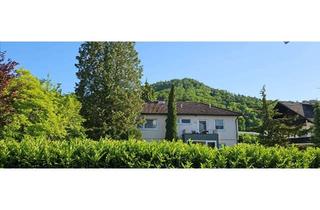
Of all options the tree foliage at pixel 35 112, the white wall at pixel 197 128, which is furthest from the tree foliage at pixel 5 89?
the white wall at pixel 197 128

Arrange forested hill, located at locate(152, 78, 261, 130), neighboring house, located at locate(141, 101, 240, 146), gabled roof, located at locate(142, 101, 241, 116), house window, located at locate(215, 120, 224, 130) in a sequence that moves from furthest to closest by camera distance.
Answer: house window, located at locate(215, 120, 224, 130) → neighboring house, located at locate(141, 101, 240, 146) → gabled roof, located at locate(142, 101, 241, 116) → forested hill, located at locate(152, 78, 261, 130)

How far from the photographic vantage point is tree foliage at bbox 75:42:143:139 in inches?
470

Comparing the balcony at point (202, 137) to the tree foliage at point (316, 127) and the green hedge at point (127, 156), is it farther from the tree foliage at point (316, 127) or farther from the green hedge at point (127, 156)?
the green hedge at point (127, 156)

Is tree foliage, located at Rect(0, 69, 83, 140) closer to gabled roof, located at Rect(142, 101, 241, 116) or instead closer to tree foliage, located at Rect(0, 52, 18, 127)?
tree foliage, located at Rect(0, 52, 18, 127)

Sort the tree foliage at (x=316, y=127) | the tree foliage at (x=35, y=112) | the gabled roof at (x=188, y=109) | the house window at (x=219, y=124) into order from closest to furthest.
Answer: the tree foliage at (x=35, y=112) → the tree foliage at (x=316, y=127) → the gabled roof at (x=188, y=109) → the house window at (x=219, y=124)

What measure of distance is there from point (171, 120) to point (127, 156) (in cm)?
618

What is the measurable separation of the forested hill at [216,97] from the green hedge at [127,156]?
3275 millimetres

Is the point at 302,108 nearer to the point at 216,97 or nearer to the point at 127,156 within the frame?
the point at 216,97

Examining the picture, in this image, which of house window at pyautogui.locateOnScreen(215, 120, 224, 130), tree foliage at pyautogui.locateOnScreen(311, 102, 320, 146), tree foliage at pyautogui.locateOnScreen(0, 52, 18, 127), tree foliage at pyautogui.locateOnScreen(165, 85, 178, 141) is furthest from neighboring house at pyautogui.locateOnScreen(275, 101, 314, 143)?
tree foliage at pyautogui.locateOnScreen(0, 52, 18, 127)

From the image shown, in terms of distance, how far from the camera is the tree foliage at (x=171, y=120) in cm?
1188
